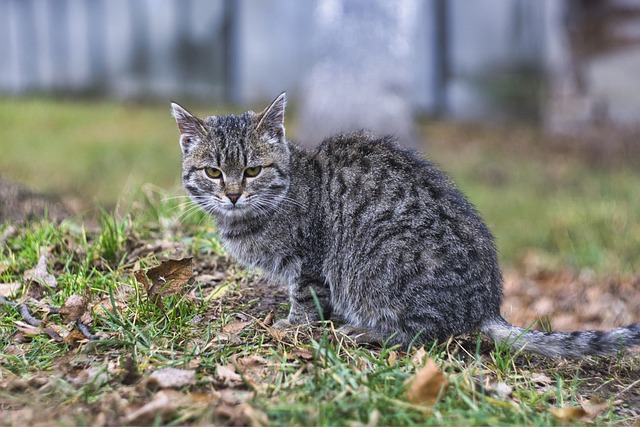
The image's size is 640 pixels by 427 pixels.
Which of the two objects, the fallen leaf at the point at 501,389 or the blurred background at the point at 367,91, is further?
the blurred background at the point at 367,91

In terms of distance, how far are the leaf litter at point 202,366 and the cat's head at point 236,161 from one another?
45cm

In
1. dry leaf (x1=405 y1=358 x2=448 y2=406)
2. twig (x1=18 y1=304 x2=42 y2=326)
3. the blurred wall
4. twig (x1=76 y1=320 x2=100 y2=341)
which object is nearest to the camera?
dry leaf (x1=405 y1=358 x2=448 y2=406)

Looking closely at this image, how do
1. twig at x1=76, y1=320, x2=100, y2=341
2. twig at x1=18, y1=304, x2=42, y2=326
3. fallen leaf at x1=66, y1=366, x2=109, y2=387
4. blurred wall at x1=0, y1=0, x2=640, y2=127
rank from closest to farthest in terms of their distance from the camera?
1. fallen leaf at x1=66, y1=366, x2=109, y2=387
2. twig at x1=76, y1=320, x2=100, y2=341
3. twig at x1=18, y1=304, x2=42, y2=326
4. blurred wall at x1=0, y1=0, x2=640, y2=127

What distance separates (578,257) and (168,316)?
4669 millimetres

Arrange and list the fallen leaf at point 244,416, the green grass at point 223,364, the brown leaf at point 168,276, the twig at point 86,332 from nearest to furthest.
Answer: the fallen leaf at point 244,416
the green grass at point 223,364
the twig at point 86,332
the brown leaf at point 168,276

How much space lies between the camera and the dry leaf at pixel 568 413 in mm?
2859

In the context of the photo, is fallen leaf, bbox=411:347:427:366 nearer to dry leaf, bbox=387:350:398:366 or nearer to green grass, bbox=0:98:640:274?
dry leaf, bbox=387:350:398:366

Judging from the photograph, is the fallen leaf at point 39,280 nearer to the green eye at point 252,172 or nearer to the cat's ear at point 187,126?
the cat's ear at point 187,126

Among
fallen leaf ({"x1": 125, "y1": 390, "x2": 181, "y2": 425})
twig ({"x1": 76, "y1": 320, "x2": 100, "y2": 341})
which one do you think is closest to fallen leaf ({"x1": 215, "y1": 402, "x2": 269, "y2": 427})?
fallen leaf ({"x1": 125, "y1": 390, "x2": 181, "y2": 425})

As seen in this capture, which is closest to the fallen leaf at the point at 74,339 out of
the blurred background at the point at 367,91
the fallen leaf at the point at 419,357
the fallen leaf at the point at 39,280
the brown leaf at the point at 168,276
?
the brown leaf at the point at 168,276

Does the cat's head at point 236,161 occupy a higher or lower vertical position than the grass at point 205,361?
higher

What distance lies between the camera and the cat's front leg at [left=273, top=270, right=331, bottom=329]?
12.3ft

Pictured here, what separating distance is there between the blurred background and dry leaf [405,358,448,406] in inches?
123

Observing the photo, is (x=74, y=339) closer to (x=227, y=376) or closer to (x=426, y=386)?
(x=227, y=376)
